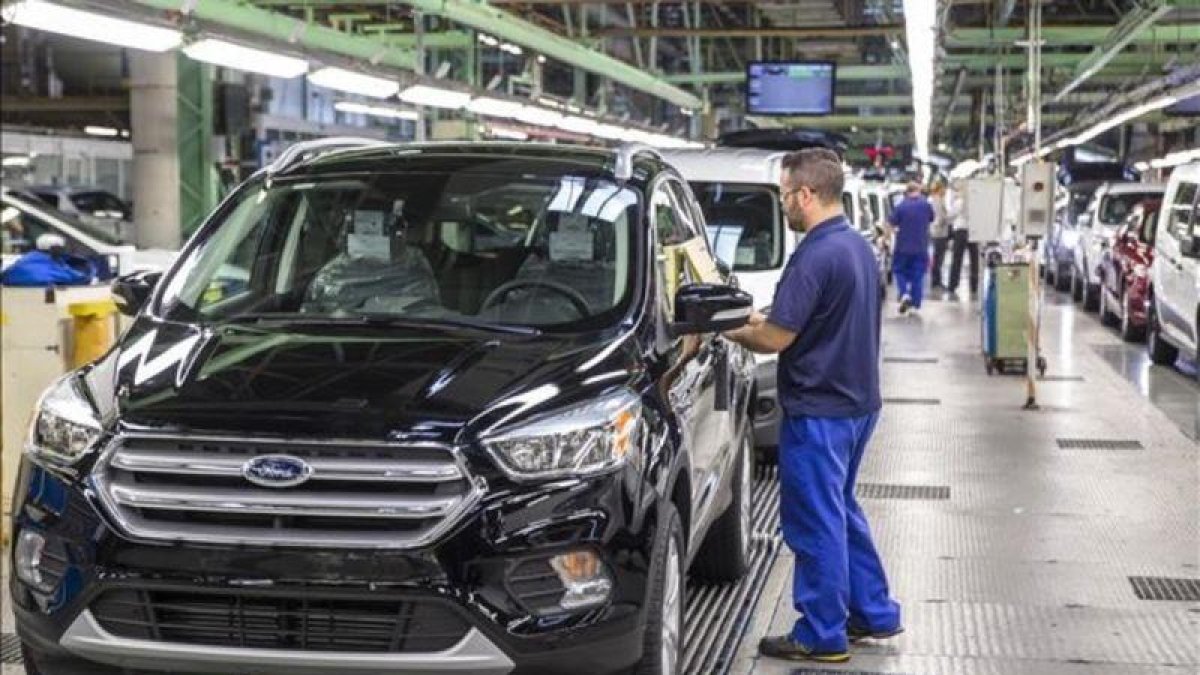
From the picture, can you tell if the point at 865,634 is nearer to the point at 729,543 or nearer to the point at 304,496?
the point at 729,543

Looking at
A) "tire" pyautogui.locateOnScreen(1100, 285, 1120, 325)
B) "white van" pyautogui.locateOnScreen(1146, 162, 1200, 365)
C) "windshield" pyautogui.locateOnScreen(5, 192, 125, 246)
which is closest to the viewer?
"white van" pyautogui.locateOnScreen(1146, 162, 1200, 365)

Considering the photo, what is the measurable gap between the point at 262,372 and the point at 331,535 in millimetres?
614

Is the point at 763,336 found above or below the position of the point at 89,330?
above

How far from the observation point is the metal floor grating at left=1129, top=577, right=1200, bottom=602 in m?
6.36

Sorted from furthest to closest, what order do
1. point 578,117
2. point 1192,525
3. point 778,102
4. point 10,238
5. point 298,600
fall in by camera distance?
point 778,102 → point 578,117 → point 10,238 → point 1192,525 → point 298,600

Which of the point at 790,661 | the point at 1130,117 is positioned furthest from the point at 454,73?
the point at 790,661

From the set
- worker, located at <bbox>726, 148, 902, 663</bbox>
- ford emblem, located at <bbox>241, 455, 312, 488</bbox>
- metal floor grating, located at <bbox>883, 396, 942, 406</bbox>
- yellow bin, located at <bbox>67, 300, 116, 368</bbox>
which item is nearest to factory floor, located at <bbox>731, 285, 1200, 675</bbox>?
metal floor grating, located at <bbox>883, 396, 942, 406</bbox>

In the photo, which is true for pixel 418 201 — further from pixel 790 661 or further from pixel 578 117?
pixel 578 117

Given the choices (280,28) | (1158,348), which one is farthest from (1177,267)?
(280,28)

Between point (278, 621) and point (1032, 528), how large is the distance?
4.81m

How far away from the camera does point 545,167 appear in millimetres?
5355

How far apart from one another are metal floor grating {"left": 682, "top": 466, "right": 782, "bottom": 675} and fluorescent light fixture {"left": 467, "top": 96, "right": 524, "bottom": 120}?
10015mm

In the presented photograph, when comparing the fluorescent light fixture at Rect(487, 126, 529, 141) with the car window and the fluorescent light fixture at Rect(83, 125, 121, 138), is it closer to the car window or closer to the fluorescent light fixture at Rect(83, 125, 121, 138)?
the car window

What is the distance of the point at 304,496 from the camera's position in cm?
380
